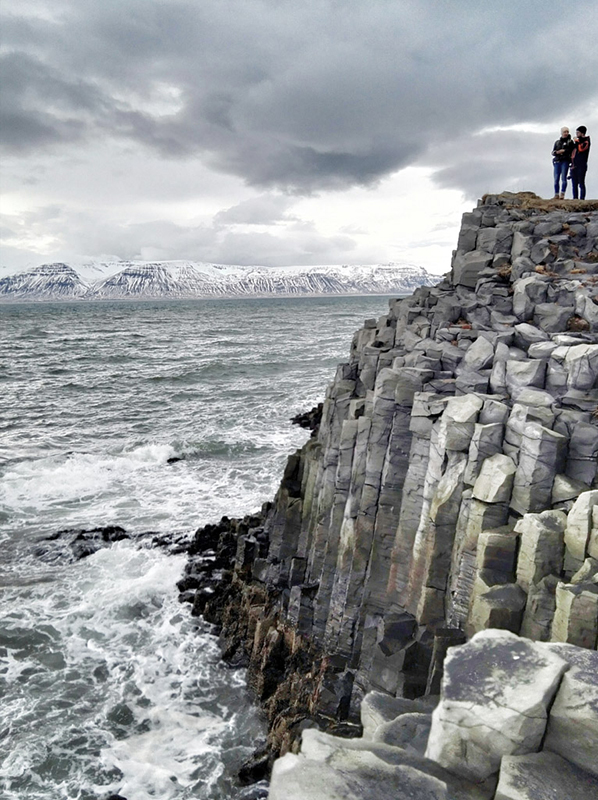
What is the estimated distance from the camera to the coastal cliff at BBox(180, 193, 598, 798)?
993 centimetres

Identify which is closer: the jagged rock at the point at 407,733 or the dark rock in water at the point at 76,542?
the jagged rock at the point at 407,733

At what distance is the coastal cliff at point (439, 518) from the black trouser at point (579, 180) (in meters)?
4.28

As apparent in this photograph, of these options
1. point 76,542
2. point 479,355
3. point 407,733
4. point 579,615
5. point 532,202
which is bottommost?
point 76,542

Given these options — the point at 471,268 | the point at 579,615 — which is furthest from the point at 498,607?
the point at 471,268

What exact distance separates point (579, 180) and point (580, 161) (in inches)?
36.3

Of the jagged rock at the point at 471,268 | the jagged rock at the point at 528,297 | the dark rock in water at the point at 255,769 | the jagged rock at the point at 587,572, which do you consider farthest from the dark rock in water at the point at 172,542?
the jagged rock at the point at 587,572

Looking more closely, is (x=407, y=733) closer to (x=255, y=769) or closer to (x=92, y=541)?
(x=255, y=769)

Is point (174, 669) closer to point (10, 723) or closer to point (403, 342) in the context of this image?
point (10, 723)

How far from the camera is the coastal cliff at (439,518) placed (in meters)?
9.93

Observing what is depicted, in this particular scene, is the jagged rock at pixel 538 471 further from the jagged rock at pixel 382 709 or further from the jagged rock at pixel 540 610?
the jagged rock at pixel 382 709

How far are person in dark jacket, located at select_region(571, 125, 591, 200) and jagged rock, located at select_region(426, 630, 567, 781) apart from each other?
23.2m

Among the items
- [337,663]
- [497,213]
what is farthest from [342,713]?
[497,213]

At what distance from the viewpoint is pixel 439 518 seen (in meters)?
12.2

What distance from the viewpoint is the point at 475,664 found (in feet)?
22.1
